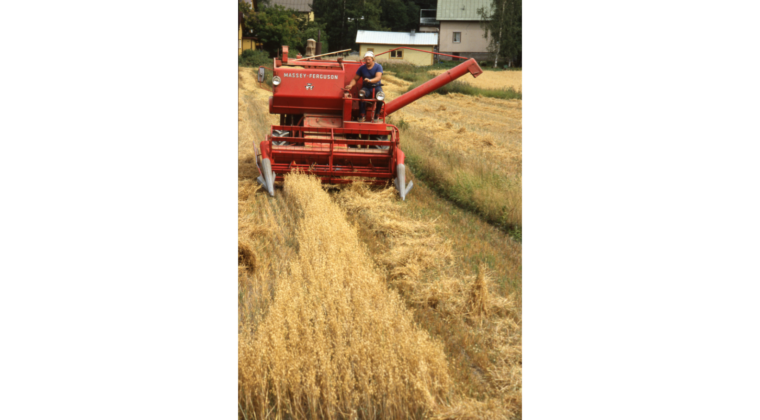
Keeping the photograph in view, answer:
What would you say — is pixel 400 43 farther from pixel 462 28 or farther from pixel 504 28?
pixel 504 28

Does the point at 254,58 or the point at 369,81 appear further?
the point at 369,81

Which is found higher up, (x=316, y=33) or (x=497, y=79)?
(x=316, y=33)

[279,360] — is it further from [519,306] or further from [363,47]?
[363,47]

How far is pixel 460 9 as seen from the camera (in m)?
4.70

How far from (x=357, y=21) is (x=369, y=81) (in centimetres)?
181

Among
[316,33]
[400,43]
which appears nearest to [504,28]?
[400,43]

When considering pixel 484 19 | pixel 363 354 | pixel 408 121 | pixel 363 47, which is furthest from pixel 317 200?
pixel 408 121

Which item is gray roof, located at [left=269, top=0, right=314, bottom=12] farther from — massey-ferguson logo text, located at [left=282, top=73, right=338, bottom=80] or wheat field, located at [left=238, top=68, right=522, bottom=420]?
massey-ferguson logo text, located at [left=282, top=73, right=338, bottom=80]

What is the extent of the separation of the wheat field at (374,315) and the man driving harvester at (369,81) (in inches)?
52.4

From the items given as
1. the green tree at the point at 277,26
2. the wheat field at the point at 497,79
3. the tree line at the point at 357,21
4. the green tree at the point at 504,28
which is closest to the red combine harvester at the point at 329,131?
the wheat field at the point at 497,79

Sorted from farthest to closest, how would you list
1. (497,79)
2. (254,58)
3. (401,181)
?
(401,181) → (497,79) → (254,58)

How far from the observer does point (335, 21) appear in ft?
15.8

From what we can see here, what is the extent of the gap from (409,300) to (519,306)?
734mm

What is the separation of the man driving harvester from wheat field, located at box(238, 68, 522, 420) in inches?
52.4
